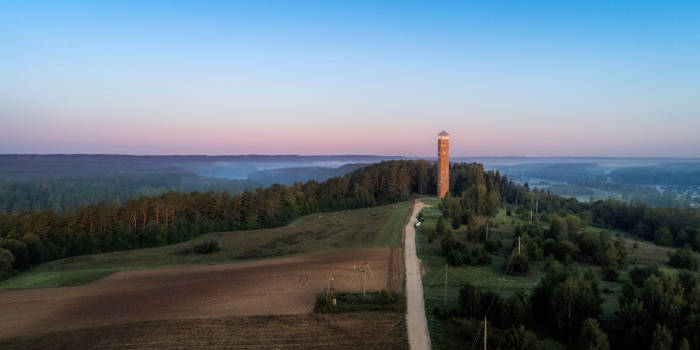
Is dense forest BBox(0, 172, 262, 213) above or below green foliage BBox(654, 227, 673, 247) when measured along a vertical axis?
below

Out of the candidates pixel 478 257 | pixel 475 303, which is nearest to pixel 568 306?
pixel 475 303

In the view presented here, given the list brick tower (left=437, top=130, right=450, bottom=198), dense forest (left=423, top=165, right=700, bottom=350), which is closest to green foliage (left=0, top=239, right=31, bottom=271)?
dense forest (left=423, top=165, right=700, bottom=350)

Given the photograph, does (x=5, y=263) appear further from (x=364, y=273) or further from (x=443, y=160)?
(x=443, y=160)

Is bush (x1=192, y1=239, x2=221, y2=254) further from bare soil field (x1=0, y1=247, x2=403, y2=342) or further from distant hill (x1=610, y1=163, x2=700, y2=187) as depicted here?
distant hill (x1=610, y1=163, x2=700, y2=187)

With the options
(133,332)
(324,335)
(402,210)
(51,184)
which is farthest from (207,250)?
(51,184)

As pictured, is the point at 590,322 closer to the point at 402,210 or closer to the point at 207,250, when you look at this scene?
the point at 207,250

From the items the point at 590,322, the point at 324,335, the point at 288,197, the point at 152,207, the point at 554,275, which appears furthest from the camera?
the point at 288,197

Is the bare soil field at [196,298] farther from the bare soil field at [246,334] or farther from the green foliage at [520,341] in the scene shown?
the green foliage at [520,341]
